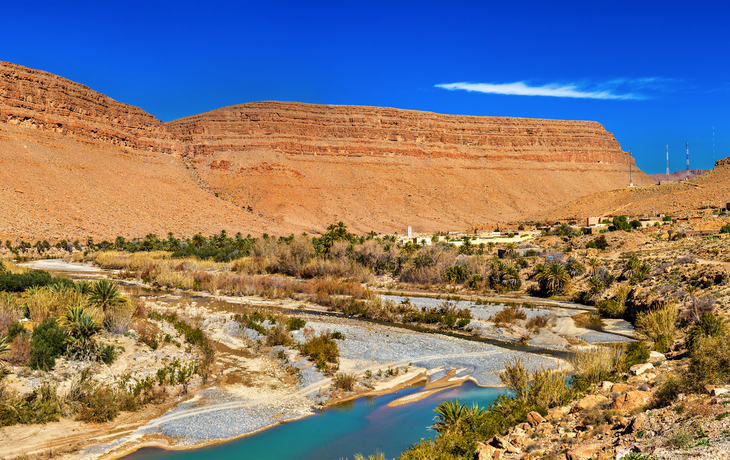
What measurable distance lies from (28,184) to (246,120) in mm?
50452

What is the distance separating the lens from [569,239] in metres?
43.8

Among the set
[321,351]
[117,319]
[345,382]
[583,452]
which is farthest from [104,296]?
[583,452]

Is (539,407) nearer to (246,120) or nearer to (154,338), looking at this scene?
(154,338)

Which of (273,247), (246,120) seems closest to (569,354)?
(273,247)

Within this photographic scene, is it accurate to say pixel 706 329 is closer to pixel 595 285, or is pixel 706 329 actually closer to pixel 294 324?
pixel 595 285

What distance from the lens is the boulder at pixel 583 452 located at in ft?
25.0

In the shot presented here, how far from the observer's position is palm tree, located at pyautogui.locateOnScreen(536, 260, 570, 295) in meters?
29.9

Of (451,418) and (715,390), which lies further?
(451,418)

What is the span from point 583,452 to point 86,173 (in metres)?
84.0

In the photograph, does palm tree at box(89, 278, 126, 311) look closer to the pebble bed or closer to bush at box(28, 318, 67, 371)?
bush at box(28, 318, 67, 371)

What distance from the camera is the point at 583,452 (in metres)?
7.74

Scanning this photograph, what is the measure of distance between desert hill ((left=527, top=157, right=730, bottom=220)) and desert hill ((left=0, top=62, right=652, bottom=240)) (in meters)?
19.5

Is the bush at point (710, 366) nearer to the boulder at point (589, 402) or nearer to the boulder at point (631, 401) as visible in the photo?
the boulder at point (631, 401)

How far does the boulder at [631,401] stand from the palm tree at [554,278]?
814 inches
